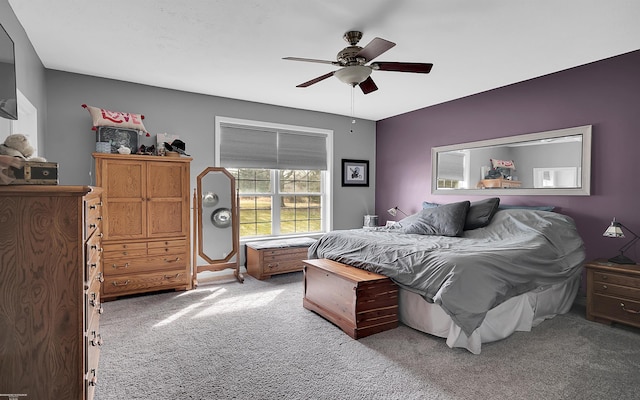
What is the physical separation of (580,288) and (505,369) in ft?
6.61

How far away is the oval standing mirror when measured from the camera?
4453mm

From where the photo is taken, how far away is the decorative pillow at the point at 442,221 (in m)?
3.87

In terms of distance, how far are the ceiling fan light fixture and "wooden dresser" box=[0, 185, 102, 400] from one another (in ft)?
6.79

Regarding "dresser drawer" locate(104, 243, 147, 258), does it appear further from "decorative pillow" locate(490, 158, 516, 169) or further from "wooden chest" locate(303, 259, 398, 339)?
"decorative pillow" locate(490, 158, 516, 169)

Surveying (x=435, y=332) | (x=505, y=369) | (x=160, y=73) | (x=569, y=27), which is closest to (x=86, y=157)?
(x=160, y=73)

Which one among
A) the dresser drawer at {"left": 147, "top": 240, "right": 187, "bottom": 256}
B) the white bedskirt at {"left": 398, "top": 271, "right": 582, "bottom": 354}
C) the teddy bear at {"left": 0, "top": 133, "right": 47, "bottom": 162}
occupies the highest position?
the teddy bear at {"left": 0, "top": 133, "right": 47, "bottom": 162}

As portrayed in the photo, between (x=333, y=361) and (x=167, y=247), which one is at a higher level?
(x=167, y=247)

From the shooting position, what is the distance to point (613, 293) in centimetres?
299

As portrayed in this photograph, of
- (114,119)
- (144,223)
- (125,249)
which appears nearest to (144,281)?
(125,249)

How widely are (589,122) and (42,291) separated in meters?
4.65

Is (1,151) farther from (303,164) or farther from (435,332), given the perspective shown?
(303,164)

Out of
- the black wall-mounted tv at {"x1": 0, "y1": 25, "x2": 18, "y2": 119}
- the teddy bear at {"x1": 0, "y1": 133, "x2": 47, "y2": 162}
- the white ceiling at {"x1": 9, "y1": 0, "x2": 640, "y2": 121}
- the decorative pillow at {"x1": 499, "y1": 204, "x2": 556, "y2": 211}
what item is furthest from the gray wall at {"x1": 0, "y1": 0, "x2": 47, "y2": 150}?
the decorative pillow at {"x1": 499, "y1": 204, "x2": 556, "y2": 211}

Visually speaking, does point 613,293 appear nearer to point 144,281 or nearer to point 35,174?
point 35,174

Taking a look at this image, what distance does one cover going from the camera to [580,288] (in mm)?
3604
